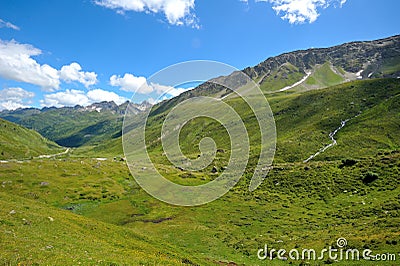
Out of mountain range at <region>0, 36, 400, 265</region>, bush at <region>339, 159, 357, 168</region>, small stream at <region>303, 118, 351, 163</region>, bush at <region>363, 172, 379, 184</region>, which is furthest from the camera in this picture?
small stream at <region>303, 118, 351, 163</region>

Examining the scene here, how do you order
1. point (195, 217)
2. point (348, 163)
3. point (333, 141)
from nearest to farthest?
1. point (195, 217)
2. point (348, 163)
3. point (333, 141)

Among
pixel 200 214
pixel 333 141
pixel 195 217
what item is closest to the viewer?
pixel 195 217

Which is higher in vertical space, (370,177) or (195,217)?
(370,177)

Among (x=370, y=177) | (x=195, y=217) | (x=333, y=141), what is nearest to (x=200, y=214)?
(x=195, y=217)

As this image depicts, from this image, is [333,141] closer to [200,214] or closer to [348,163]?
[348,163]

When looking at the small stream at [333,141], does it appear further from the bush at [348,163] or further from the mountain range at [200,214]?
the bush at [348,163]

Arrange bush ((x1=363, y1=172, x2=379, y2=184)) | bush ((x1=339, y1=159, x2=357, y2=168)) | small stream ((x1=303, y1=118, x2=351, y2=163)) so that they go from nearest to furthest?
bush ((x1=363, y1=172, x2=379, y2=184)), bush ((x1=339, y1=159, x2=357, y2=168)), small stream ((x1=303, y1=118, x2=351, y2=163))

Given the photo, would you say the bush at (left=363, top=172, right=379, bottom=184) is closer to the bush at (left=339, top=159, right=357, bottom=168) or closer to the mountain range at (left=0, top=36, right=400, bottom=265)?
the mountain range at (left=0, top=36, right=400, bottom=265)

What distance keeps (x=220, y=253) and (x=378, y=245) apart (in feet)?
65.8

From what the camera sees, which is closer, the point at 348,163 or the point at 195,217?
the point at 195,217

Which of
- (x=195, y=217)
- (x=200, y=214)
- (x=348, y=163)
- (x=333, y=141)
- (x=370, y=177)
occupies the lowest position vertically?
(x=195, y=217)

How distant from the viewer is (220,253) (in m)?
38.4

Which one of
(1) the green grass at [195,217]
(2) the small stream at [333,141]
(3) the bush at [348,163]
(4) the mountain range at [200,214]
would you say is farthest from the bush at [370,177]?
(2) the small stream at [333,141]

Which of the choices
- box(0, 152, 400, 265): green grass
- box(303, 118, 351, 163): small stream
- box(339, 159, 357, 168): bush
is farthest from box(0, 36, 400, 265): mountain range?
box(303, 118, 351, 163): small stream
